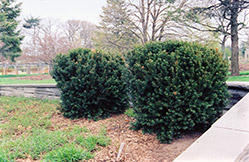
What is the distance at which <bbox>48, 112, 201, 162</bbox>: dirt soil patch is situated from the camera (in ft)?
6.57

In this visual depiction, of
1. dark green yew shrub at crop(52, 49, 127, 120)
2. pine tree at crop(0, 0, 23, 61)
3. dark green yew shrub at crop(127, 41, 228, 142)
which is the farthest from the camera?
pine tree at crop(0, 0, 23, 61)

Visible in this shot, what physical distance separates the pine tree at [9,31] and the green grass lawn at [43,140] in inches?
514

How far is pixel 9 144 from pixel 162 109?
214cm

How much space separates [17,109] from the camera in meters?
4.70

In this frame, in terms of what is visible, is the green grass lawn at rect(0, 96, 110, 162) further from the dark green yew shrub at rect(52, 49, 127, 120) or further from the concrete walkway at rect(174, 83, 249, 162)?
the concrete walkway at rect(174, 83, 249, 162)

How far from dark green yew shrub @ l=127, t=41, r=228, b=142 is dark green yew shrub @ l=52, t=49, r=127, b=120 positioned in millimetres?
984

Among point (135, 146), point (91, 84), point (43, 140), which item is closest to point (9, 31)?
point (91, 84)

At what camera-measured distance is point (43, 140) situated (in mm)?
2471

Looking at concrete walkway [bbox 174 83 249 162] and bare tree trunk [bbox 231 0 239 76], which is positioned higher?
bare tree trunk [bbox 231 0 239 76]

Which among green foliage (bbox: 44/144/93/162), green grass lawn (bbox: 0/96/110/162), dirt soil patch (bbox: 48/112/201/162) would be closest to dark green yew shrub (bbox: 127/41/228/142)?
dirt soil patch (bbox: 48/112/201/162)

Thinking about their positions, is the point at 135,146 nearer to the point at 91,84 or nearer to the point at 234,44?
the point at 91,84

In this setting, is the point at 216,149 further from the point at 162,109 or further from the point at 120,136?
the point at 120,136

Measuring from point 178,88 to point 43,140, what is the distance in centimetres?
194

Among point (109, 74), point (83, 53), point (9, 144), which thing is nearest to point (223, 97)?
point (109, 74)
